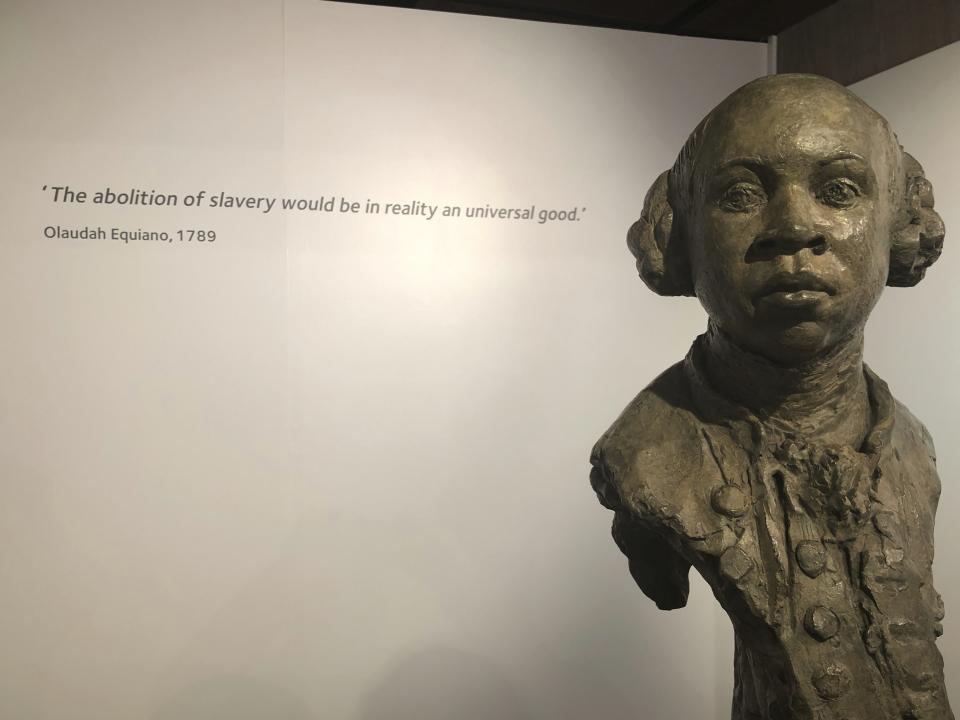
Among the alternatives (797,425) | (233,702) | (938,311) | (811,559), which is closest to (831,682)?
(811,559)

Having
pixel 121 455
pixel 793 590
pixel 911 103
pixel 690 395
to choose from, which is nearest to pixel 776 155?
pixel 690 395

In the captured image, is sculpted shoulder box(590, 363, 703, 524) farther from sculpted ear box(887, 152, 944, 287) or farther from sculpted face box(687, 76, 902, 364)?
sculpted ear box(887, 152, 944, 287)

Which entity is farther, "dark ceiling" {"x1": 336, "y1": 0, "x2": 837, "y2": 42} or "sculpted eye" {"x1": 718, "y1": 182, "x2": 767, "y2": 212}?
"dark ceiling" {"x1": 336, "y1": 0, "x2": 837, "y2": 42}

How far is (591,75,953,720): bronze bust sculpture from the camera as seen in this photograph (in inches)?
74.9

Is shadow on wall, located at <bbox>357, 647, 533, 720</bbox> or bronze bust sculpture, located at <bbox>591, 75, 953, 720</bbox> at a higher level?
bronze bust sculpture, located at <bbox>591, 75, 953, 720</bbox>

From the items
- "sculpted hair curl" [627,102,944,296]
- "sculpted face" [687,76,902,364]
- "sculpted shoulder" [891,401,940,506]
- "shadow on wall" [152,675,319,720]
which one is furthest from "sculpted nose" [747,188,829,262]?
"shadow on wall" [152,675,319,720]

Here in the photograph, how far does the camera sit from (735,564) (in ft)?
6.42

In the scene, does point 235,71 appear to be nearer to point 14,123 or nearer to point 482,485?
point 14,123

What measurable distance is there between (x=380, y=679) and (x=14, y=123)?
222cm

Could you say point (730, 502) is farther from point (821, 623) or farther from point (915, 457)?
point (915, 457)

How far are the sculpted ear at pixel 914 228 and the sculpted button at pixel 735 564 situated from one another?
73cm

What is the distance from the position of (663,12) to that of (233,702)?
2955mm

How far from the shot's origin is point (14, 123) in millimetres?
3086

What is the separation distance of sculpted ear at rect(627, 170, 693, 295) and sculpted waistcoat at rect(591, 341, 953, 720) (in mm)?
187
